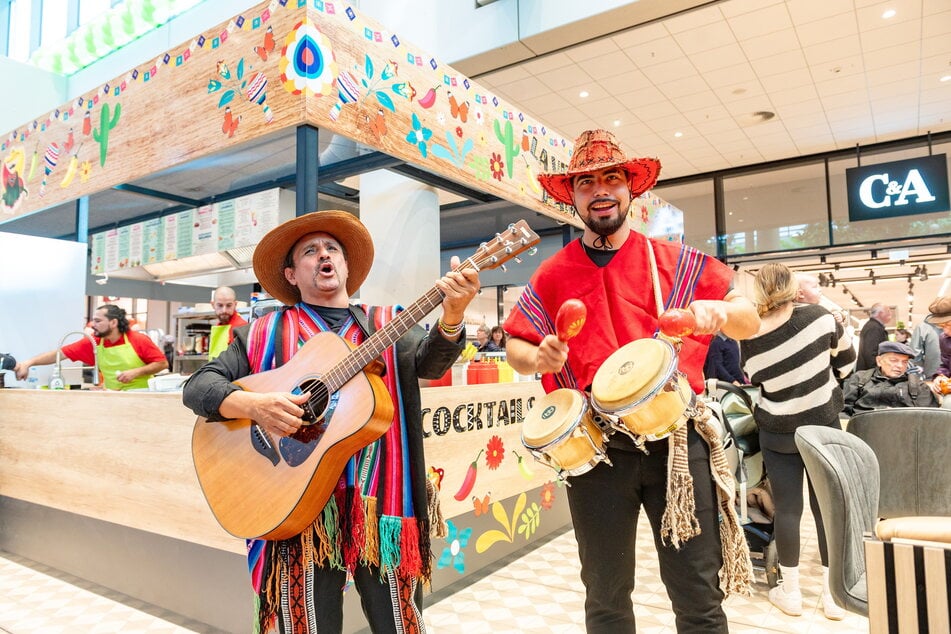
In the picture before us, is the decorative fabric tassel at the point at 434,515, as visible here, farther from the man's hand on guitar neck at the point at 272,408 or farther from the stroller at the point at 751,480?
the stroller at the point at 751,480

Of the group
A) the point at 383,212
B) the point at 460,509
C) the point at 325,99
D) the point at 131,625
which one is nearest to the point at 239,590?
the point at 131,625

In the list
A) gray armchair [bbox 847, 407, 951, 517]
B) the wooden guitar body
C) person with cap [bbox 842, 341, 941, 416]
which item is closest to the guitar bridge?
the wooden guitar body

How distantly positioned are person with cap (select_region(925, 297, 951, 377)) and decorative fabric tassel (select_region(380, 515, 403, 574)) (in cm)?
453

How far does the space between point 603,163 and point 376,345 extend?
2.40ft

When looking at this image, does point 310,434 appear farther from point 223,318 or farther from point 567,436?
point 223,318

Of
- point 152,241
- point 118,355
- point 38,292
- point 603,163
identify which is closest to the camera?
point 603,163

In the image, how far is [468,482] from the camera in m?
3.20

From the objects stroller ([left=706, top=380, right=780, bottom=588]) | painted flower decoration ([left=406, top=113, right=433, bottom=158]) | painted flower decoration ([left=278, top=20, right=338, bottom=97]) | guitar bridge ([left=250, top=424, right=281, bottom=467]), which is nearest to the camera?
guitar bridge ([left=250, top=424, right=281, bottom=467])

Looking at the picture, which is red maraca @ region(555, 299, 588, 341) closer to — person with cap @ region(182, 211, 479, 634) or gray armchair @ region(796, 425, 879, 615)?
person with cap @ region(182, 211, 479, 634)

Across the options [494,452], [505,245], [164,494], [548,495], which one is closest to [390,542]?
[505,245]

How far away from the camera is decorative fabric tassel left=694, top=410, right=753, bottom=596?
1452 mm

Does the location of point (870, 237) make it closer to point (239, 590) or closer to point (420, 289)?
point (420, 289)

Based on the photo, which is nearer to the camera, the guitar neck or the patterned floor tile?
the guitar neck

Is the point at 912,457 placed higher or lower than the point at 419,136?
lower
